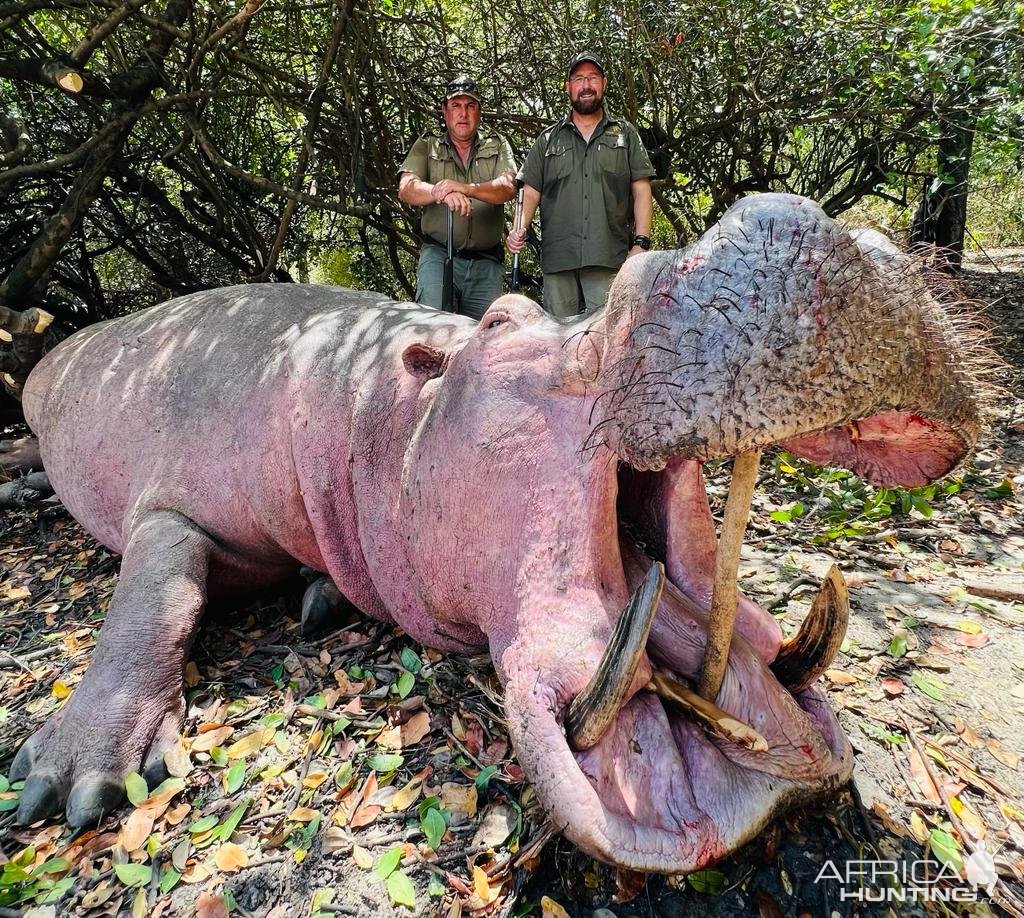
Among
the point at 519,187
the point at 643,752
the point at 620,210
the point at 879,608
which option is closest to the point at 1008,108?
the point at 620,210

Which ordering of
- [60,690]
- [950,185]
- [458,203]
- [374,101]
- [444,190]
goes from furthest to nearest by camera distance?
[374,101], [950,185], [444,190], [458,203], [60,690]

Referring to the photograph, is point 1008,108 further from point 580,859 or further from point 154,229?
point 154,229

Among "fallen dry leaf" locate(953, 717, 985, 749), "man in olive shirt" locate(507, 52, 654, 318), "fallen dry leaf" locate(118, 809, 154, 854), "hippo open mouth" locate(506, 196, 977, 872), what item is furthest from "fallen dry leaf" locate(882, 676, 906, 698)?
"man in olive shirt" locate(507, 52, 654, 318)

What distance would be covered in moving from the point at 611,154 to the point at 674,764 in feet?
16.4

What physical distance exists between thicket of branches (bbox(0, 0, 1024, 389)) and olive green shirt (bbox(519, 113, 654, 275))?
1.50 m

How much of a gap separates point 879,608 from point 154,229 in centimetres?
970

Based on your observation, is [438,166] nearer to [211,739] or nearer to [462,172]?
[462,172]

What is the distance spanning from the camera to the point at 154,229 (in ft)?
31.0

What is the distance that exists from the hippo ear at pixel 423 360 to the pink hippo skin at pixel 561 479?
0.04 feet

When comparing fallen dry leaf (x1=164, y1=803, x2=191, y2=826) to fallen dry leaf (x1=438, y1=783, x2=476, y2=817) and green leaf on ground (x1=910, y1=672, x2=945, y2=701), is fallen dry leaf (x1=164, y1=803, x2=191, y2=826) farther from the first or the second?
green leaf on ground (x1=910, y1=672, x2=945, y2=701)

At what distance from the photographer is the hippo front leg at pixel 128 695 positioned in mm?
2383

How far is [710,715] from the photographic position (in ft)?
5.57

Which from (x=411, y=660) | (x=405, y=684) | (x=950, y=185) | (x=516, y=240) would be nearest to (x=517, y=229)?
(x=516, y=240)

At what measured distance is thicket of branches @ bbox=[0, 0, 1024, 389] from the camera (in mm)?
5711
